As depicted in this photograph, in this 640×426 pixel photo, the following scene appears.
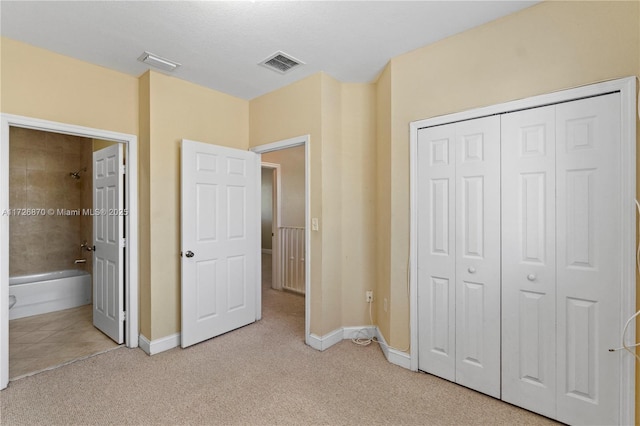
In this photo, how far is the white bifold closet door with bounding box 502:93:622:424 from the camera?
166 centimetres

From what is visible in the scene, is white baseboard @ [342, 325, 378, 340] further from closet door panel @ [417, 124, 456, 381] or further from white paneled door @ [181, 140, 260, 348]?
white paneled door @ [181, 140, 260, 348]

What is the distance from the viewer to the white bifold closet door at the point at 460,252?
6.75ft

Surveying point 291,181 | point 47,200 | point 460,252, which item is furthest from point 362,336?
point 47,200

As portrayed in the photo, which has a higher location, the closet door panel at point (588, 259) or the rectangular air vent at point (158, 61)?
the rectangular air vent at point (158, 61)

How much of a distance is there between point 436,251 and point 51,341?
149 inches

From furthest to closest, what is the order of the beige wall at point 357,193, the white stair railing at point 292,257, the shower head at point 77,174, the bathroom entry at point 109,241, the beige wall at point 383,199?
the white stair railing at point 292,257 < the shower head at point 77,174 < the beige wall at point 357,193 < the bathroom entry at point 109,241 < the beige wall at point 383,199

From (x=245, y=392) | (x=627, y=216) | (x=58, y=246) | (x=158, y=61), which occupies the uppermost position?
(x=158, y=61)

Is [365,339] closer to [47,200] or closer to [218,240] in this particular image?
[218,240]

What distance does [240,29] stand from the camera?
6.97 ft

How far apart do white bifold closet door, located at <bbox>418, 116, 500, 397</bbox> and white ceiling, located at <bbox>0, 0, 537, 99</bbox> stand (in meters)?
0.74

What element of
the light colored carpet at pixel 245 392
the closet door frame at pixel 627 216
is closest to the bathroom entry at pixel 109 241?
the light colored carpet at pixel 245 392

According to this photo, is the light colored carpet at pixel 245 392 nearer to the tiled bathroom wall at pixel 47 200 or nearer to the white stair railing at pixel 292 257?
the white stair railing at pixel 292 257

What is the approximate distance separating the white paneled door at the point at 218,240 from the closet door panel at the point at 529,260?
98.3 inches

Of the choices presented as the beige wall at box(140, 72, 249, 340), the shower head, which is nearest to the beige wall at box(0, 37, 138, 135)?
the beige wall at box(140, 72, 249, 340)
